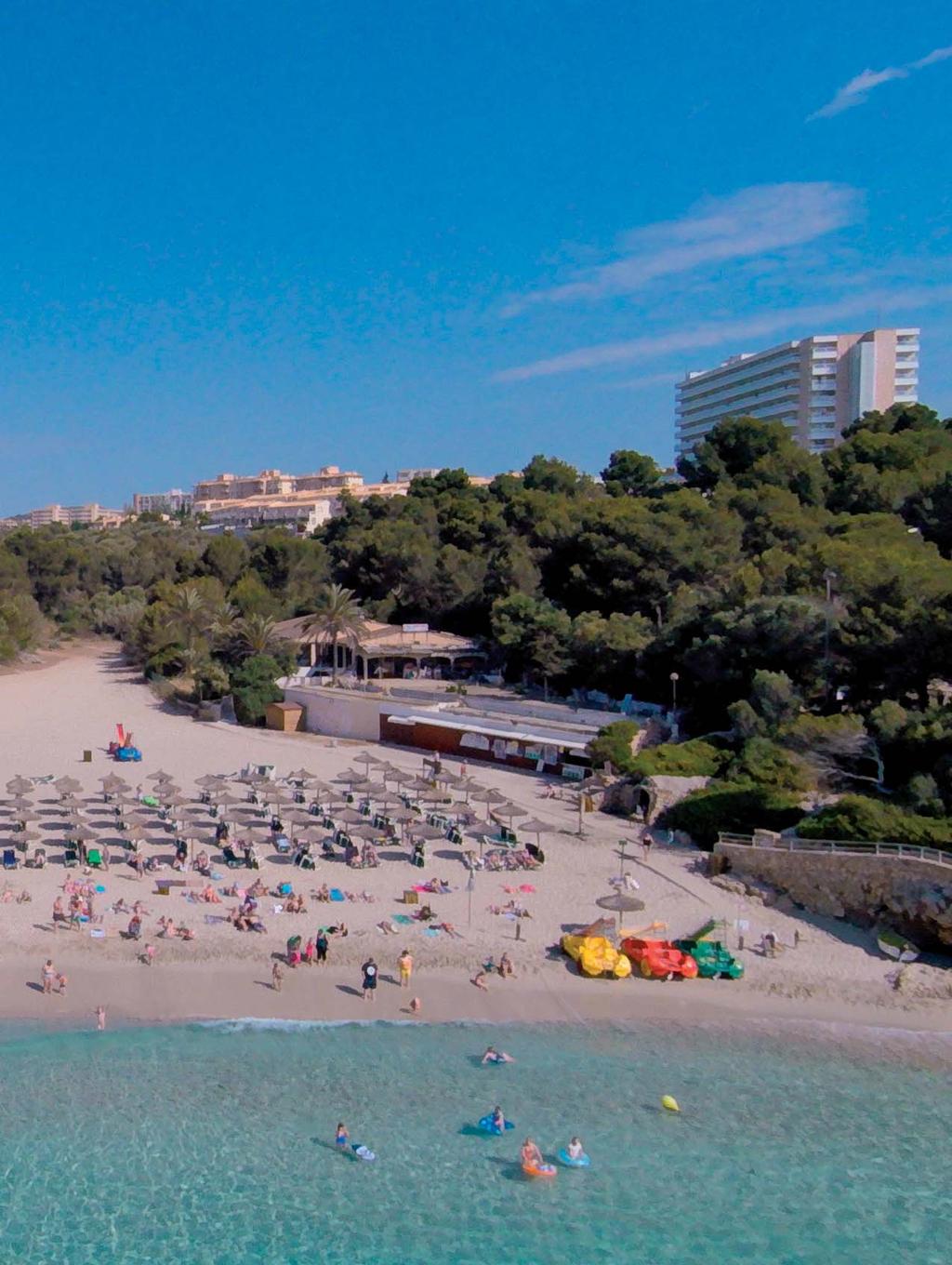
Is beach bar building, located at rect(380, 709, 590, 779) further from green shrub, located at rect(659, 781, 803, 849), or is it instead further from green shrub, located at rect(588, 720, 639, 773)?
green shrub, located at rect(659, 781, 803, 849)

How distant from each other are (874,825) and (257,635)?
26422mm

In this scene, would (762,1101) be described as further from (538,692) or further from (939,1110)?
(538,692)

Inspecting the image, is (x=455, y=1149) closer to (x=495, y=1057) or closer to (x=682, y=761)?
(x=495, y=1057)

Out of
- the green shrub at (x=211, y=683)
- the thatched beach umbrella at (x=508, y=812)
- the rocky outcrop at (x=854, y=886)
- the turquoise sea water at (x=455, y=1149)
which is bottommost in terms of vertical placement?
the turquoise sea water at (x=455, y=1149)

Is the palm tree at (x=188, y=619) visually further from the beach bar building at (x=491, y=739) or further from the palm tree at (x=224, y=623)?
the beach bar building at (x=491, y=739)

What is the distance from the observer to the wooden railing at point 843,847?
60.6 feet

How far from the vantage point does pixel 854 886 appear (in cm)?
1927

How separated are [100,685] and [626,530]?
23.4 meters

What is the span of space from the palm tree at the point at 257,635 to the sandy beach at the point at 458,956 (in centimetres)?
1752

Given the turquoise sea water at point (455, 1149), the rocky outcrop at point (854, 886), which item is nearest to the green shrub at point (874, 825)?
the rocky outcrop at point (854, 886)

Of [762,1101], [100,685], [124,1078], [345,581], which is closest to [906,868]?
[762,1101]

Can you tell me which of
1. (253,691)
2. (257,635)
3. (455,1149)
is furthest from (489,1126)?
(257,635)

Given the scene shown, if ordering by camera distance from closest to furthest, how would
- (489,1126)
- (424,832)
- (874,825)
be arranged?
1. (489,1126)
2. (874,825)
3. (424,832)

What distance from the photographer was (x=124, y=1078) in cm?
1432
